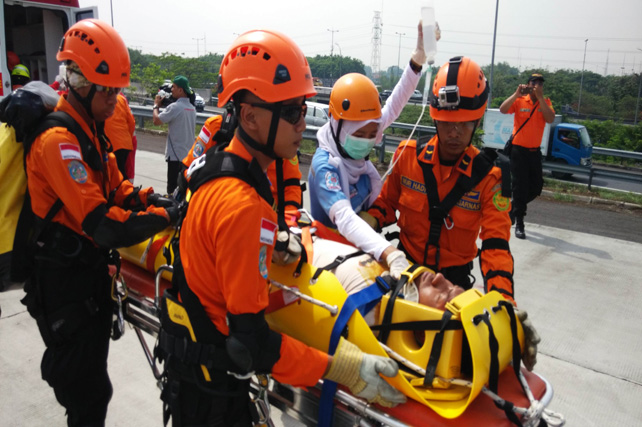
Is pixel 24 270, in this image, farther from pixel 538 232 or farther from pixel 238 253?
pixel 538 232

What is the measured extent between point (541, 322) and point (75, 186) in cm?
388

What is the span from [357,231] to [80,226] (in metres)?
1.35

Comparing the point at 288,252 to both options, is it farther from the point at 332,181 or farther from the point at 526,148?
the point at 526,148

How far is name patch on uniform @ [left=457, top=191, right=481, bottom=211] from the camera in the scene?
2559 mm

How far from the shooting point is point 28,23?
8164 millimetres

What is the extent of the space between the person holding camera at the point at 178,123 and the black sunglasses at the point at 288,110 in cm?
520

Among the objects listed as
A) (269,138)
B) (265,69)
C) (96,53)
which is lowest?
(269,138)

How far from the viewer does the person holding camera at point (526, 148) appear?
21.6 ft

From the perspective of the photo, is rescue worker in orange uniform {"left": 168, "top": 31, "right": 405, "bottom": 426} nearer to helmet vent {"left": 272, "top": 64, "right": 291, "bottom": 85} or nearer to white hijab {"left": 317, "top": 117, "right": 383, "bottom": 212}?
helmet vent {"left": 272, "top": 64, "right": 291, "bottom": 85}

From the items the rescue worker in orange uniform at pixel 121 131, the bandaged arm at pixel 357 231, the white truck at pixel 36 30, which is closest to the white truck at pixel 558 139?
the white truck at pixel 36 30

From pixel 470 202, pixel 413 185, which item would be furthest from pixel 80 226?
pixel 470 202

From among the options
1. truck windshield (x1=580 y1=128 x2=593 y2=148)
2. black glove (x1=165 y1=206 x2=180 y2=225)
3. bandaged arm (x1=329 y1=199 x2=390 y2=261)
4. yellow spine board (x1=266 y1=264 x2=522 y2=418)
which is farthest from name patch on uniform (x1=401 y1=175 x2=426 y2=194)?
truck windshield (x1=580 y1=128 x2=593 y2=148)

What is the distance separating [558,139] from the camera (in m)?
15.6

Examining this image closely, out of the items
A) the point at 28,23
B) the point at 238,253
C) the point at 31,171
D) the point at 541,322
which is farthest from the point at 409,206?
the point at 28,23
